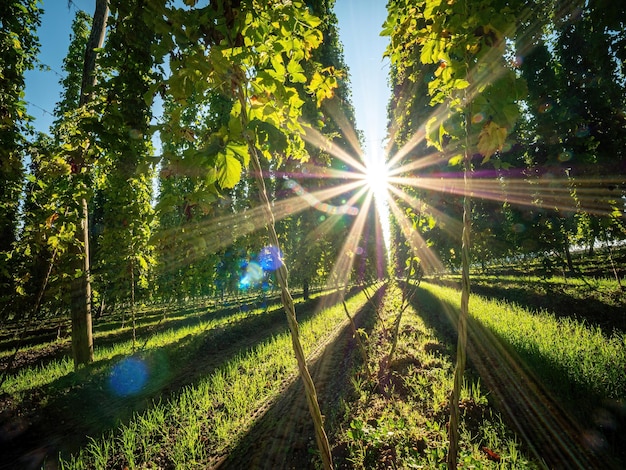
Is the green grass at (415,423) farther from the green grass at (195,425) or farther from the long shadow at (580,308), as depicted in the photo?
the long shadow at (580,308)

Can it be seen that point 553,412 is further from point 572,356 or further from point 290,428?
point 290,428

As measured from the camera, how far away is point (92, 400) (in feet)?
16.7

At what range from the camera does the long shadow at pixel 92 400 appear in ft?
12.3

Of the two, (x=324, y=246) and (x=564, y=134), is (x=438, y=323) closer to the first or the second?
(x=324, y=246)

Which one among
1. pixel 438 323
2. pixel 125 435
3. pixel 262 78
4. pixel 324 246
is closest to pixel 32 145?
pixel 125 435

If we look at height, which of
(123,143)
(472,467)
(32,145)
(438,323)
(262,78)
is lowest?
(438,323)

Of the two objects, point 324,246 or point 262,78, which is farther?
point 324,246

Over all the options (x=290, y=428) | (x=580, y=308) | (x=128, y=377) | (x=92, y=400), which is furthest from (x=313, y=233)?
(x=580, y=308)

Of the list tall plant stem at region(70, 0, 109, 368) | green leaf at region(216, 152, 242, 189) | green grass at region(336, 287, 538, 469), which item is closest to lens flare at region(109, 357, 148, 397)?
tall plant stem at region(70, 0, 109, 368)

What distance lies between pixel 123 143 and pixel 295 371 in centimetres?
479

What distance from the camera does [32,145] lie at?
520cm

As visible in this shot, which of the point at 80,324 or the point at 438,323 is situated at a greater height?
the point at 80,324

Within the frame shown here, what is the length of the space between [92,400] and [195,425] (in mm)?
3056

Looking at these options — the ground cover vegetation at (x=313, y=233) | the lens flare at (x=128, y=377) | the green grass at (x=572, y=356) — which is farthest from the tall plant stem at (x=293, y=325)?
the lens flare at (x=128, y=377)
